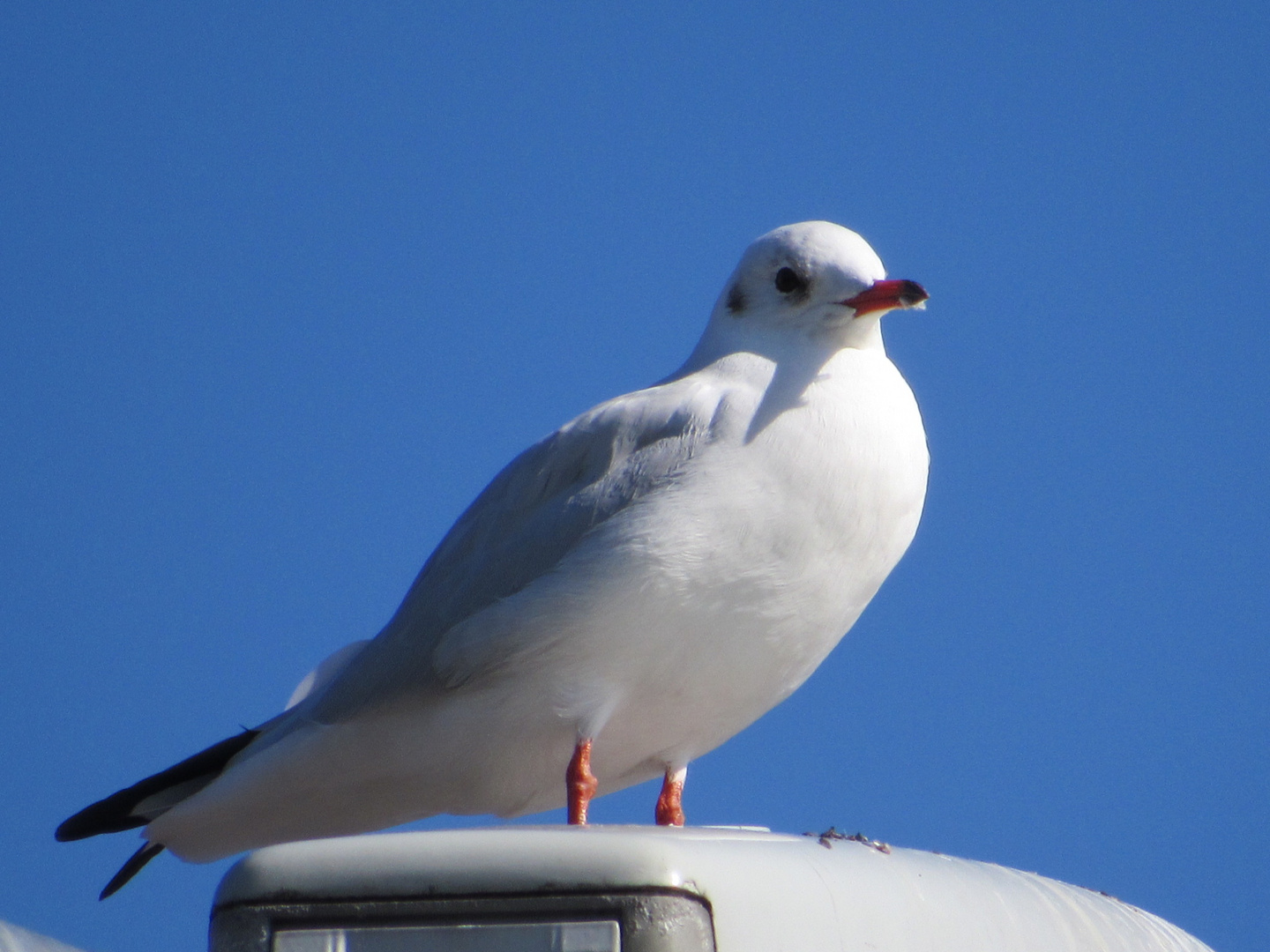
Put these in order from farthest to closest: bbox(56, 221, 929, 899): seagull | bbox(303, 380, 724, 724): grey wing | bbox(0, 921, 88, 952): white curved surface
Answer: bbox(303, 380, 724, 724): grey wing
bbox(56, 221, 929, 899): seagull
bbox(0, 921, 88, 952): white curved surface

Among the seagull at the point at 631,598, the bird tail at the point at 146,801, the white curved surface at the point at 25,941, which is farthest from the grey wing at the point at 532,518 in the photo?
the white curved surface at the point at 25,941

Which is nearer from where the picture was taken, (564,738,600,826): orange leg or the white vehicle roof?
the white vehicle roof

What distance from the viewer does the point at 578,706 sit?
2857 millimetres

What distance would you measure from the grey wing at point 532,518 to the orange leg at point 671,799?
0.58 meters

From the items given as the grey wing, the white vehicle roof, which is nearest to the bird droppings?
the white vehicle roof

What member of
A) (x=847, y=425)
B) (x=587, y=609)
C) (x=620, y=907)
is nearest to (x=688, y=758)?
(x=587, y=609)

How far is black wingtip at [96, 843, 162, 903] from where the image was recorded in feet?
10.6

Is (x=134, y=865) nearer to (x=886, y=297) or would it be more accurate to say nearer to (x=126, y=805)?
(x=126, y=805)

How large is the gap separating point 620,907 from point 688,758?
1.80 metres

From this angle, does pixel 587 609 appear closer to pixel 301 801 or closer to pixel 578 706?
pixel 578 706

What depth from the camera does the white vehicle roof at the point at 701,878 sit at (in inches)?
58.7

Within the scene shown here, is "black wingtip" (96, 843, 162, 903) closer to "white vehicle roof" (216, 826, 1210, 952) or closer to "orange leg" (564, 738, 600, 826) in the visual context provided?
"orange leg" (564, 738, 600, 826)

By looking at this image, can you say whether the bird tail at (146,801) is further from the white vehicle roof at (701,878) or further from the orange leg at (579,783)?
the white vehicle roof at (701,878)

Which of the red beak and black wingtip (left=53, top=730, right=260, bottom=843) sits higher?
the red beak
